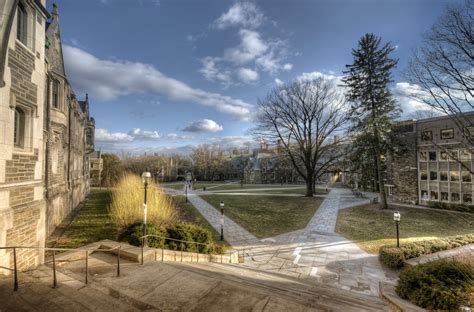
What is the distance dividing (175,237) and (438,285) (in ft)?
25.5

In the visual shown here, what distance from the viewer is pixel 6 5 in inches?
185

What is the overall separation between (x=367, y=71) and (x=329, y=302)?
22.2 metres

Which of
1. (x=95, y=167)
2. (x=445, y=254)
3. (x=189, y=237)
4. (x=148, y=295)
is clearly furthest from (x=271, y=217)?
(x=95, y=167)

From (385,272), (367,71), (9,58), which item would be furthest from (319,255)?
(367,71)

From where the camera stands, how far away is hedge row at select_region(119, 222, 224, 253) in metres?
8.04

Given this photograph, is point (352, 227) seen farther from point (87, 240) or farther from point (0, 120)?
point (0, 120)

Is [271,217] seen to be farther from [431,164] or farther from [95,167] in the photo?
[95,167]

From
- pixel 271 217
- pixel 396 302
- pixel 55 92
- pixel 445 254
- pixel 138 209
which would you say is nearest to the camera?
pixel 396 302

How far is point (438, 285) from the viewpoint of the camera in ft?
15.2

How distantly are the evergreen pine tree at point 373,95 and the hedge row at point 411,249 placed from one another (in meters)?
11.2

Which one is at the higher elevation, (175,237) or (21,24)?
(21,24)

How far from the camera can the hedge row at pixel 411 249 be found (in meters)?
8.70

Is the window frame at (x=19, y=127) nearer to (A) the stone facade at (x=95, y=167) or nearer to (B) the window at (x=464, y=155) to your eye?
(B) the window at (x=464, y=155)

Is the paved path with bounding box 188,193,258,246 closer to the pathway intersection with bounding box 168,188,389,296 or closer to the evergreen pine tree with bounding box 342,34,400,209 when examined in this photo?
the pathway intersection with bounding box 168,188,389,296
